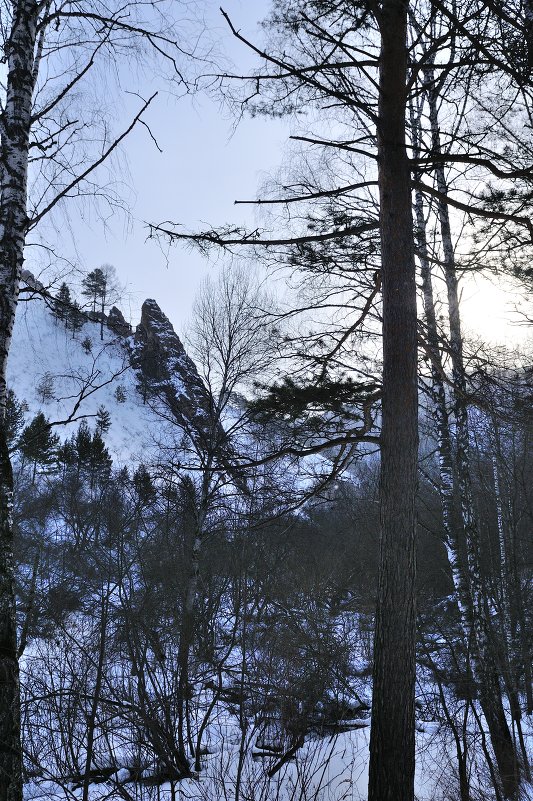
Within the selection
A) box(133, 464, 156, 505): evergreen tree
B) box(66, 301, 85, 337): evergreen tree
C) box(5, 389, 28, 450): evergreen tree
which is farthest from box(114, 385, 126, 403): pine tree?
box(66, 301, 85, 337): evergreen tree

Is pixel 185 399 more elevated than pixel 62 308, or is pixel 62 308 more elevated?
pixel 185 399

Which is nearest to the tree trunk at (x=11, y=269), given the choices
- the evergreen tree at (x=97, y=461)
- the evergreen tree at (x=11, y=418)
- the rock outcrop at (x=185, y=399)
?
the evergreen tree at (x=11, y=418)

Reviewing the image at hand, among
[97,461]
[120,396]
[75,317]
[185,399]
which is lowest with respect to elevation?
[75,317]

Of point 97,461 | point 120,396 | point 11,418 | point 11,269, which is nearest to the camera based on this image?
point 11,269

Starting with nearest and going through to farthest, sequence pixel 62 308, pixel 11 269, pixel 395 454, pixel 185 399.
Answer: pixel 11 269
pixel 395 454
pixel 62 308
pixel 185 399

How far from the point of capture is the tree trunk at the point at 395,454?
3.10 m

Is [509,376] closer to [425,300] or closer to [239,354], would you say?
[425,300]

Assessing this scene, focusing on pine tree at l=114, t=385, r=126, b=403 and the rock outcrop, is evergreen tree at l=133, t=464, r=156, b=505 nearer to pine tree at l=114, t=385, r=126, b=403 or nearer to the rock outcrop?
the rock outcrop

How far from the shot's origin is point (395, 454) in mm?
3475

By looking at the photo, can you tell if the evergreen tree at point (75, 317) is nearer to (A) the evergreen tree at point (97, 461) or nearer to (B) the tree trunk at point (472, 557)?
(B) the tree trunk at point (472, 557)

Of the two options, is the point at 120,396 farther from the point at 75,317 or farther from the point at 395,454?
the point at 395,454

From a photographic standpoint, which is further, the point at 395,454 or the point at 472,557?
the point at 472,557

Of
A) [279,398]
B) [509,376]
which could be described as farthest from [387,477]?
[509,376]

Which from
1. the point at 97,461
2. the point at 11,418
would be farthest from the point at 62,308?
the point at 97,461
